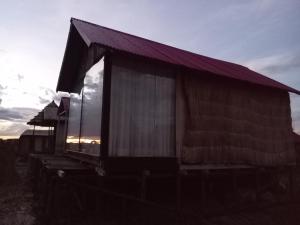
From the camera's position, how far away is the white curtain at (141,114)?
9.95 meters

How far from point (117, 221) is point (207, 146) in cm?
448

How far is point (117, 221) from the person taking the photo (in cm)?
1006

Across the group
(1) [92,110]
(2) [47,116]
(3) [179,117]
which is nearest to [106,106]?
(1) [92,110]

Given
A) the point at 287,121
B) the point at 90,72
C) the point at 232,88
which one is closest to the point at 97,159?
the point at 90,72

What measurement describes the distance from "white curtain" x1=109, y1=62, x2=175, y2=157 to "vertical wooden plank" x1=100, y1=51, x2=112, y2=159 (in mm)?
162

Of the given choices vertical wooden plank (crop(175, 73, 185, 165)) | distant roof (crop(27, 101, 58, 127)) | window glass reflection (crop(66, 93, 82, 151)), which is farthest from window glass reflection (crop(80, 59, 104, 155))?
distant roof (crop(27, 101, 58, 127))

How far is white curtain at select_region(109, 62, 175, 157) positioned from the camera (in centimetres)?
995

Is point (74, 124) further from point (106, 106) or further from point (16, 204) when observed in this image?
point (106, 106)

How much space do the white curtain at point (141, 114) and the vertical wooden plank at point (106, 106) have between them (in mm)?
162

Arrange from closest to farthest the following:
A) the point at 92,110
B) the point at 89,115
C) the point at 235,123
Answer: the point at 92,110, the point at 89,115, the point at 235,123

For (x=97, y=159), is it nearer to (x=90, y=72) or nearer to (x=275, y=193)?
(x=90, y=72)

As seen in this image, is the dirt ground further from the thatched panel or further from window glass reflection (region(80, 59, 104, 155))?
window glass reflection (region(80, 59, 104, 155))

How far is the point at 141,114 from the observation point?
1045cm

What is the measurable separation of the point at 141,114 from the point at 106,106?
52.3 inches
